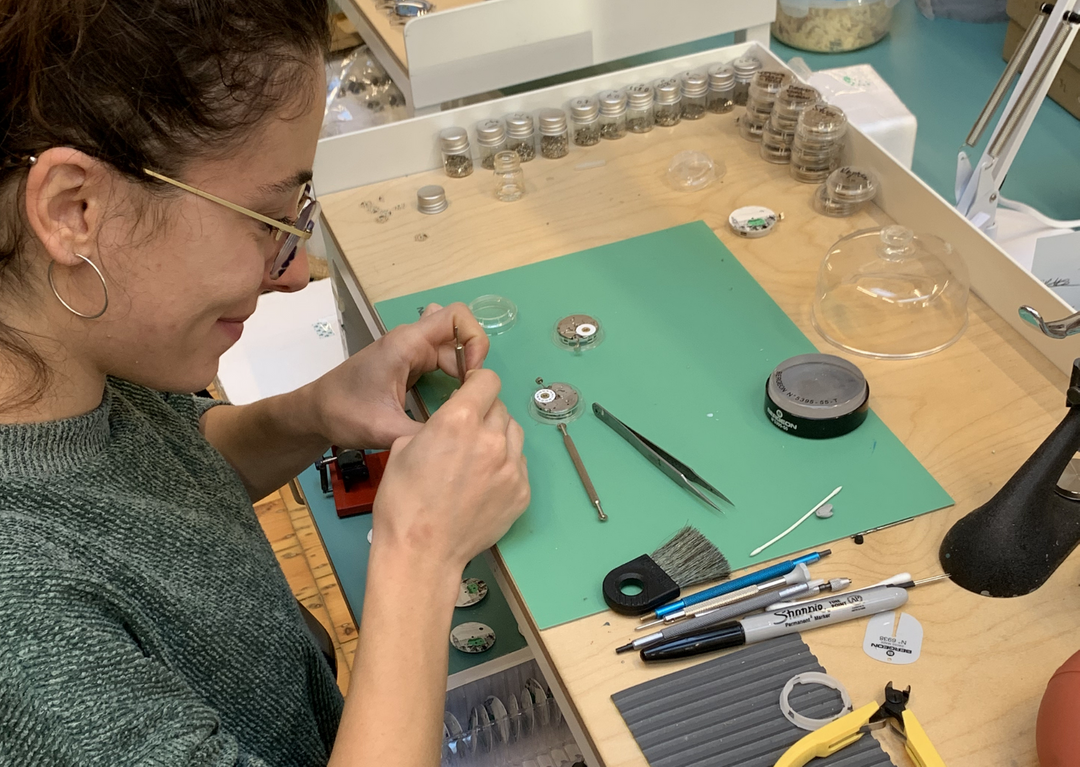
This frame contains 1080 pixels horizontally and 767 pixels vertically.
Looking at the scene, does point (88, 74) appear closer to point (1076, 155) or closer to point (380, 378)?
point (380, 378)

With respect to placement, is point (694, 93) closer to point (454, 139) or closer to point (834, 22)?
point (454, 139)

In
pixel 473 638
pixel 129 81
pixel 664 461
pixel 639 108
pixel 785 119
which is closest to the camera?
pixel 129 81

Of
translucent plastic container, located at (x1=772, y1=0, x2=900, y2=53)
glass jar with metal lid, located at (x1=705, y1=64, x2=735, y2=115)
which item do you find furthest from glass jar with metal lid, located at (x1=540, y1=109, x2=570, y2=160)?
translucent plastic container, located at (x1=772, y1=0, x2=900, y2=53)

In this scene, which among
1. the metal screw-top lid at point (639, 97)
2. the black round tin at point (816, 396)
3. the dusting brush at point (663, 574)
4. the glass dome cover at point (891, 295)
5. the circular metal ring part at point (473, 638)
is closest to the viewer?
the dusting brush at point (663, 574)

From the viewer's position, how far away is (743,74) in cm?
145

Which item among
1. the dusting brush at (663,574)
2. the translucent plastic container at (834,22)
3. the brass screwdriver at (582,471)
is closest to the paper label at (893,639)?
the dusting brush at (663,574)

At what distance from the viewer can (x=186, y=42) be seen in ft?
2.11

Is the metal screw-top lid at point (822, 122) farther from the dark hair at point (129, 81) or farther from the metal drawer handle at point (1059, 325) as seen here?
the dark hair at point (129, 81)

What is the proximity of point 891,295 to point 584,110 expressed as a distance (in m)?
0.51

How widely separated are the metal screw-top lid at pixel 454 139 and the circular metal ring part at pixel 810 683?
2.85ft

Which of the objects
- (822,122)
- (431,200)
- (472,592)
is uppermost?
(822,122)

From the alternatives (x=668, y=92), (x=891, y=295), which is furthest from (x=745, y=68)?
(x=891, y=295)

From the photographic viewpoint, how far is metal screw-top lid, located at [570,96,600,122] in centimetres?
140

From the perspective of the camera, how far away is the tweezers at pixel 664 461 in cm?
93
